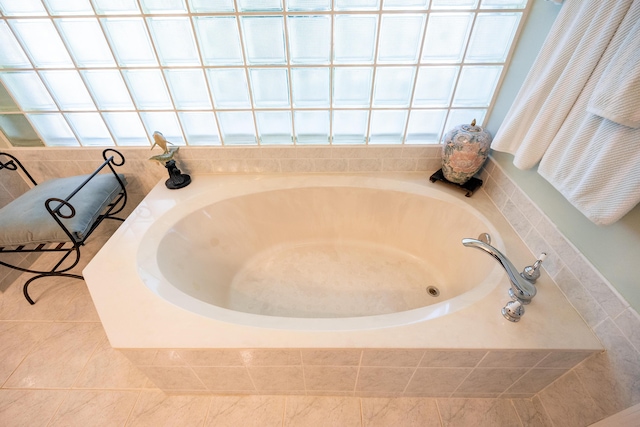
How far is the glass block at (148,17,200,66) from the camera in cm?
107

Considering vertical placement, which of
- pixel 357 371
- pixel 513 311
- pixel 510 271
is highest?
pixel 510 271

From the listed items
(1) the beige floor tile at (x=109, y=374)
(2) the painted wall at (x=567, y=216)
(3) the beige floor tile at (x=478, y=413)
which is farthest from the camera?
(1) the beige floor tile at (x=109, y=374)

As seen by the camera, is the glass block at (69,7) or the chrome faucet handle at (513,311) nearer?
the chrome faucet handle at (513,311)

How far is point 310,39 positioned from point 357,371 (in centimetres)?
134

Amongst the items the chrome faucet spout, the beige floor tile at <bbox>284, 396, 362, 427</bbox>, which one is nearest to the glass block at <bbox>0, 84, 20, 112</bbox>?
the beige floor tile at <bbox>284, 396, 362, 427</bbox>

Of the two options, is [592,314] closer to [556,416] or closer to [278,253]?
[556,416]

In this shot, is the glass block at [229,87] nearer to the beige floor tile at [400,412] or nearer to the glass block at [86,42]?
the glass block at [86,42]

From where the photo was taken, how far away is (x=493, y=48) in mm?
1118

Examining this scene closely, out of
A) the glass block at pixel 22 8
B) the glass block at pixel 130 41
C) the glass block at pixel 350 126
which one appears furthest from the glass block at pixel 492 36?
the glass block at pixel 22 8

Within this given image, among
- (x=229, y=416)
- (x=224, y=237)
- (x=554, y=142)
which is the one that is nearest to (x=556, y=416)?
(x=554, y=142)

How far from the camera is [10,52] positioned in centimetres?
113

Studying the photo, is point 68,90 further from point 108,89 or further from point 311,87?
point 311,87

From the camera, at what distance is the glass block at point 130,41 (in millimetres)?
1071

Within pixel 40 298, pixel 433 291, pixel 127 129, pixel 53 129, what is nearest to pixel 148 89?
Answer: pixel 127 129
